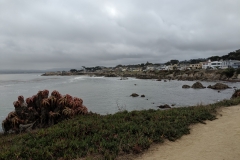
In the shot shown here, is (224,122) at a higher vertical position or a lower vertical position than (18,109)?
lower

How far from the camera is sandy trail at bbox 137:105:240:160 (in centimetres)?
579

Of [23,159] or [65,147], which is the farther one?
[65,147]

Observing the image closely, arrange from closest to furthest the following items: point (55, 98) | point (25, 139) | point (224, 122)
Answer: point (25, 139), point (224, 122), point (55, 98)

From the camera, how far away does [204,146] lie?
6.52 metres

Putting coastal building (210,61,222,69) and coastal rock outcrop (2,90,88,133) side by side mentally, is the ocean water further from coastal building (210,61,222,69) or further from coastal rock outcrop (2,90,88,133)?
coastal building (210,61,222,69)

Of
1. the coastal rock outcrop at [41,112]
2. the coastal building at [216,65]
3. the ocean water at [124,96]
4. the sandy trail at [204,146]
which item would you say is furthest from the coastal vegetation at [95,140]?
the coastal building at [216,65]

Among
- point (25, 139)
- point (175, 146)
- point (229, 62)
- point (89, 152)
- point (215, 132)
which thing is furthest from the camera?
Result: point (229, 62)

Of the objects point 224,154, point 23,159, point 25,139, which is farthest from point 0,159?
point 224,154

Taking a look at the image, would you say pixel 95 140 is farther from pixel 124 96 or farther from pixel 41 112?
pixel 124 96

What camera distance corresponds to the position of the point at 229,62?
337 feet

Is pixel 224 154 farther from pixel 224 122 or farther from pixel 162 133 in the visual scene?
pixel 224 122

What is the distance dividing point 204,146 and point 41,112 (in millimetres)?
8065

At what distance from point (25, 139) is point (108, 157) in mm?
3515

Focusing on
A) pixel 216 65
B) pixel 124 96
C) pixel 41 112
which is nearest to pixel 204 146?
pixel 41 112
